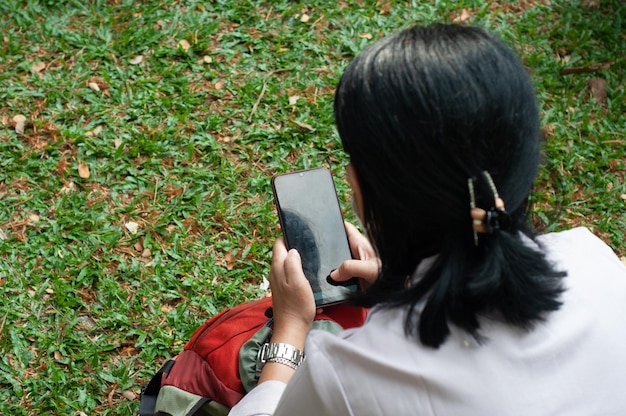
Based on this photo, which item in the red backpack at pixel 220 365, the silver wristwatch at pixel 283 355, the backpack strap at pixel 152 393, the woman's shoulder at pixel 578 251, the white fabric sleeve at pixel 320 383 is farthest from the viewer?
the backpack strap at pixel 152 393

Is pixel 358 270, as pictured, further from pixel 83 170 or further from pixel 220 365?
pixel 83 170

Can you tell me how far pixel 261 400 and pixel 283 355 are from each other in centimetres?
17

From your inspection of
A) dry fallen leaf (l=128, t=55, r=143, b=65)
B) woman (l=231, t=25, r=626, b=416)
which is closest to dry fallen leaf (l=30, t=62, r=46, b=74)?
dry fallen leaf (l=128, t=55, r=143, b=65)

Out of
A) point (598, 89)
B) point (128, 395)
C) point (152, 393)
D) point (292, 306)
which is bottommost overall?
point (128, 395)

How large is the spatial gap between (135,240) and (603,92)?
8.58 feet

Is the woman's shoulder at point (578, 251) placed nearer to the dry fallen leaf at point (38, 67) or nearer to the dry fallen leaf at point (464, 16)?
the dry fallen leaf at point (464, 16)

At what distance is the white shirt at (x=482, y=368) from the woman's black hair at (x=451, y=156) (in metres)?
0.04

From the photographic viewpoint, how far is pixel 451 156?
1.34 meters

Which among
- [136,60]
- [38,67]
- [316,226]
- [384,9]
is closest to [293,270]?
[316,226]

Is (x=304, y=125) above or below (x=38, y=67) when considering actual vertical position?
below

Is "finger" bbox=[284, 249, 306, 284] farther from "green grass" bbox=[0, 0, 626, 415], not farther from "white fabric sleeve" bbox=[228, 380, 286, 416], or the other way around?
"green grass" bbox=[0, 0, 626, 415]

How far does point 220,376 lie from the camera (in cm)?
217

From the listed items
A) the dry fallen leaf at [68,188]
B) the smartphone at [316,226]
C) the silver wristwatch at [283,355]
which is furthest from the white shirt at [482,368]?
the dry fallen leaf at [68,188]

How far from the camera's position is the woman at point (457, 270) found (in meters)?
1.35
